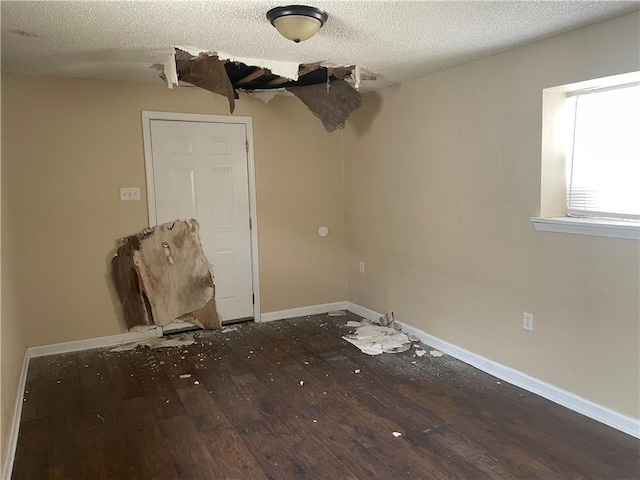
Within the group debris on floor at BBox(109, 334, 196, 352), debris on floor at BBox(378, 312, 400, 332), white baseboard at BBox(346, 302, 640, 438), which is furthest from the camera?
debris on floor at BBox(378, 312, 400, 332)

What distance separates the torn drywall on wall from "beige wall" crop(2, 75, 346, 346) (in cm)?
12

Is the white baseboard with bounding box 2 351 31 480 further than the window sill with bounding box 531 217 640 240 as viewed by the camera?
No

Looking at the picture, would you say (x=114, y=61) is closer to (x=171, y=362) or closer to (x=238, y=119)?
(x=238, y=119)

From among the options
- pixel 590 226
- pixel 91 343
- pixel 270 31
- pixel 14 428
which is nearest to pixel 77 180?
pixel 91 343

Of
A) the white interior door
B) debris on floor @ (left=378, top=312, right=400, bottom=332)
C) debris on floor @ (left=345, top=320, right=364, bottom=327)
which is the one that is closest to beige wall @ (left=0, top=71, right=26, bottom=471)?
the white interior door

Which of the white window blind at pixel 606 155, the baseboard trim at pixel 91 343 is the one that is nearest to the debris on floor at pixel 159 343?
the baseboard trim at pixel 91 343

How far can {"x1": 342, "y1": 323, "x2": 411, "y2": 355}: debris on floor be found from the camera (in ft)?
12.3

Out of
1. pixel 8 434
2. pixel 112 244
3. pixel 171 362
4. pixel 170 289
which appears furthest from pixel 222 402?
pixel 112 244

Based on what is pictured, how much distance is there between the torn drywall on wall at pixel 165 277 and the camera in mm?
4023

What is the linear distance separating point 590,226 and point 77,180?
361 centimetres

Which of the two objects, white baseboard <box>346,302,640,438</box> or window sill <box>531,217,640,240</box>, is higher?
window sill <box>531,217,640,240</box>

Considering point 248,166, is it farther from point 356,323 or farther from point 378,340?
point 378,340

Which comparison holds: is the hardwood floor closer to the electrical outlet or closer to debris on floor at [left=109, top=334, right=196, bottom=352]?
debris on floor at [left=109, top=334, right=196, bottom=352]

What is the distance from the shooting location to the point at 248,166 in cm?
446
